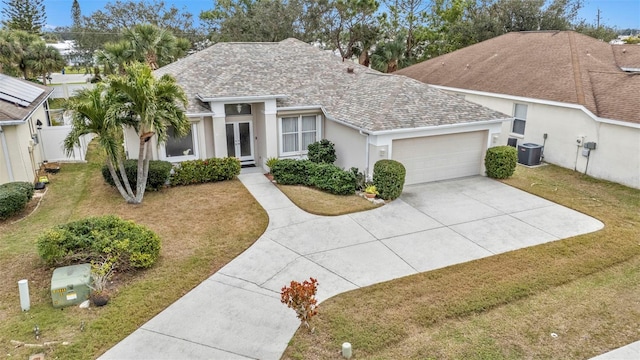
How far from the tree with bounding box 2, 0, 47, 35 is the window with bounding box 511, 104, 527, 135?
5637cm

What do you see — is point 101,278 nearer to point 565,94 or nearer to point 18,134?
point 18,134

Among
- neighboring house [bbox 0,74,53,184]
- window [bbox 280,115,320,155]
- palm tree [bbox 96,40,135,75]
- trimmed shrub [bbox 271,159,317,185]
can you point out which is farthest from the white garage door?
palm tree [bbox 96,40,135,75]

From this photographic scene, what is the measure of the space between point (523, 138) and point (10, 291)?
20118 mm

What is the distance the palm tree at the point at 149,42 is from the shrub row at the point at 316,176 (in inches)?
469

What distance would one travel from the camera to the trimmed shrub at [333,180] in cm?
1450

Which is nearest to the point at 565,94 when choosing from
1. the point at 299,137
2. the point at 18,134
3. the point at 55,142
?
the point at 299,137

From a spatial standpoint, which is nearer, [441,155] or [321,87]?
[441,155]

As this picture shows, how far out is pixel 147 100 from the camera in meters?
12.0

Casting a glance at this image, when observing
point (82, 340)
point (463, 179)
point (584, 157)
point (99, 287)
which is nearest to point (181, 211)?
point (99, 287)

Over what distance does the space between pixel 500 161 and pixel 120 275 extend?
44.1 feet

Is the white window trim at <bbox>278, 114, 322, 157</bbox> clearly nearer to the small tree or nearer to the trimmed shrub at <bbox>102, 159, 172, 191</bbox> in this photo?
the trimmed shrub at <bbox>102, 159, 172, 191</bbox>

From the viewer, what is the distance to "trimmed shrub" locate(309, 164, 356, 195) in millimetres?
14500

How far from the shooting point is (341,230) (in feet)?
38.5

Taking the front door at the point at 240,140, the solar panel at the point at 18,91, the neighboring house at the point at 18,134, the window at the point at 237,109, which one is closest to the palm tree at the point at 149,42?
the solar panel at the point at 18,91
